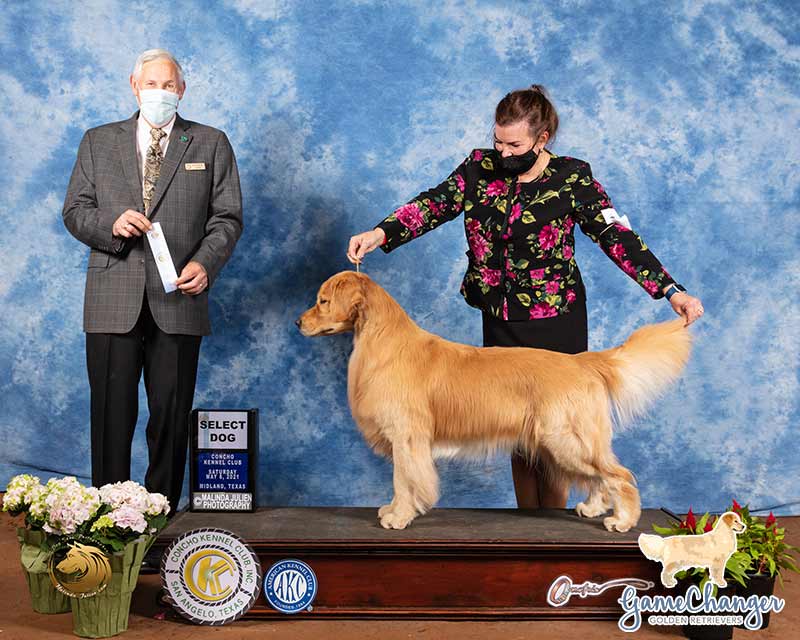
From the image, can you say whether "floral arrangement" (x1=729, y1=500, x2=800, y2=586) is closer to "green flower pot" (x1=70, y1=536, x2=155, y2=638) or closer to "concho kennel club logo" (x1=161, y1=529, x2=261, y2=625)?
"concho kennel club logo" (x1=161, y1=529, x2=261, y2=625)

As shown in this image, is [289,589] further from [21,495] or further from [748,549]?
[748,549]

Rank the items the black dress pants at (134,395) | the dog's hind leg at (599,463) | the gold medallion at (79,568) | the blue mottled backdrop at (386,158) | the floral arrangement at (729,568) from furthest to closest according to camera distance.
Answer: the blue mottled backdrop at (386,158), the black dress pants at (134,395), the dog's hind leg at (599,463), the floral arrangement at (729,568), the gold medallion at (79,568)

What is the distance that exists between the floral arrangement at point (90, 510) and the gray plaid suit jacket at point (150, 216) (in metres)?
0.72

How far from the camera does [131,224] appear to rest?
3.19m

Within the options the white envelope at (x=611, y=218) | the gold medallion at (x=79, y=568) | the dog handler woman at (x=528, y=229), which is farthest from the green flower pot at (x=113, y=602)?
the white envelope at (x=611, y=218)

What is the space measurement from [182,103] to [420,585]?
8.88 ft

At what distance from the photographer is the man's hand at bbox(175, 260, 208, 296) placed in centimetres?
325

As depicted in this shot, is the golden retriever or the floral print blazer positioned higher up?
the floral print blazer

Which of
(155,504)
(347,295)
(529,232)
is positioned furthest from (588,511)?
(155,504)

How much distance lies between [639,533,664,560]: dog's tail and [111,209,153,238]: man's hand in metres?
2.00

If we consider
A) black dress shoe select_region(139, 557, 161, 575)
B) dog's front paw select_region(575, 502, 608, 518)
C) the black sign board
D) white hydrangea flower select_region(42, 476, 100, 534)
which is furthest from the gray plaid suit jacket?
dog's front paw select_region(575, 502, 608, 518)

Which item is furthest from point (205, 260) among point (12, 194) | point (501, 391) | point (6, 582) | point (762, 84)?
point (762, 84)

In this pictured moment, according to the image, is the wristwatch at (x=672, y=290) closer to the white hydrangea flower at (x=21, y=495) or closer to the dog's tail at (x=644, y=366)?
the dog's tail at (x=644, y=366)

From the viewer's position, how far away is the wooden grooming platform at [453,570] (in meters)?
2.82
